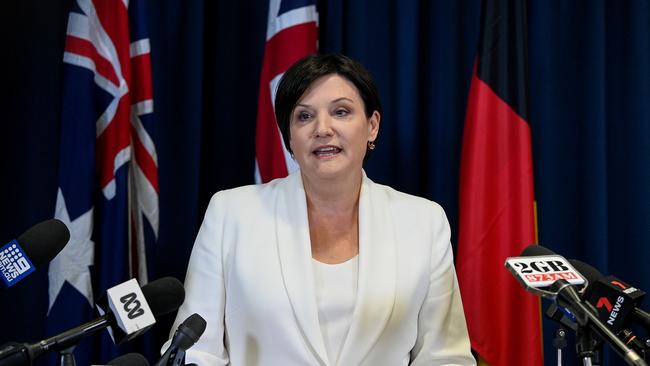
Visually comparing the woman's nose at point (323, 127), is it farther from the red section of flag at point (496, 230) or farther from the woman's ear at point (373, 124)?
the red section of flag at point (496, 230)

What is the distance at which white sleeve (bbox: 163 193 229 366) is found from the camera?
2.00 meters

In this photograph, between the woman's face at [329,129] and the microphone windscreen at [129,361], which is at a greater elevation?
the woman's face at [329,129]

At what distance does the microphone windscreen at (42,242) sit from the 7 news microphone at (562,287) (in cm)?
84

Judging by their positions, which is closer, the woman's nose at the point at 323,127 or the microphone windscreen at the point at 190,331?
the microphone windscreen at the point at 190,331

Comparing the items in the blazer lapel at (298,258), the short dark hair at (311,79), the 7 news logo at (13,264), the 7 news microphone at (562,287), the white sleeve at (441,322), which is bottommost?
the white sleeve at (441,322)

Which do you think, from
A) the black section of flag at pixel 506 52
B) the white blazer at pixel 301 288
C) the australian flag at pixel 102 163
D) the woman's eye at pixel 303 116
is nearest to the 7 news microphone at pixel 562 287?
the white blazer at pixel 301 288

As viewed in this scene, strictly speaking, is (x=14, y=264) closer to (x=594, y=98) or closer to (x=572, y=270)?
(x=572, y=270)

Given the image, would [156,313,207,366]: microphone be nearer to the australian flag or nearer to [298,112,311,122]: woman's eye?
[298,112,311,122]: woman's eye

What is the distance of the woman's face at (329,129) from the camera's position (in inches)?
80.7

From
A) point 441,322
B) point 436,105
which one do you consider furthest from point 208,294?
point 436,105

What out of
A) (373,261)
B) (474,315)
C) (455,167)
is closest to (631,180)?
(455,167)

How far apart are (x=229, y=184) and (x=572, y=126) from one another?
1402 millimetres

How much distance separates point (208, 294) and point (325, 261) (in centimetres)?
36

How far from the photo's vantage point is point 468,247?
256 centimetres
